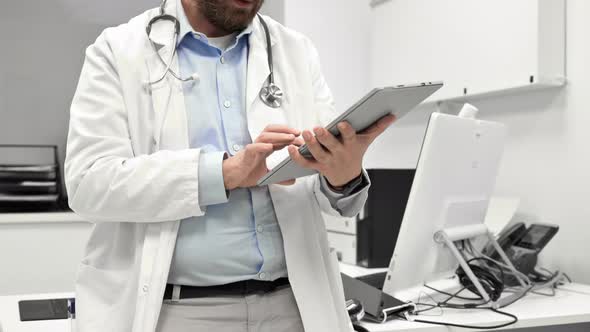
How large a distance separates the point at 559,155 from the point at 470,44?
566 millimetres

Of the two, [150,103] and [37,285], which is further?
[37,285]

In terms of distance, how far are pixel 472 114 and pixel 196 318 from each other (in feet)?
3.47

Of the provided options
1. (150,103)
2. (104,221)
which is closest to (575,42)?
(150,103)

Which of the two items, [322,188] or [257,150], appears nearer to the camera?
[257,150]

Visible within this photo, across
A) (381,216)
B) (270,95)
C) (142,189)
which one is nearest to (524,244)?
(381,216)

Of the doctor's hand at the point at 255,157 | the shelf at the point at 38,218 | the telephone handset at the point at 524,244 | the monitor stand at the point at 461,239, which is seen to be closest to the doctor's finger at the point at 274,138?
the doctor's hand at the point at 255,157

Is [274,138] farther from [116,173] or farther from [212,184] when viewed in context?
[116,173]

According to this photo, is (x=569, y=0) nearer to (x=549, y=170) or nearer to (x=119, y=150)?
(x=549, y=170)

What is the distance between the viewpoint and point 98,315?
990mm

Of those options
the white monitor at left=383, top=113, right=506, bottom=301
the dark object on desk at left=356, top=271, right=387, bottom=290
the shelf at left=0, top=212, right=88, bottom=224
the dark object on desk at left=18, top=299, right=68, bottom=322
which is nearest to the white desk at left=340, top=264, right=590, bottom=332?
the white monitor at left=383, top=113, right=506, bottom=301

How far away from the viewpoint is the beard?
110 cm

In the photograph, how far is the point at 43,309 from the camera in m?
1.55

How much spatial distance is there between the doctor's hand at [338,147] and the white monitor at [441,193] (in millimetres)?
524

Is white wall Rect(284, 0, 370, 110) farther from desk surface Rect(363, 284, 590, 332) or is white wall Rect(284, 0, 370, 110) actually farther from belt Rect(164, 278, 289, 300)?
belt Rect(164, 278, 289, 300)
